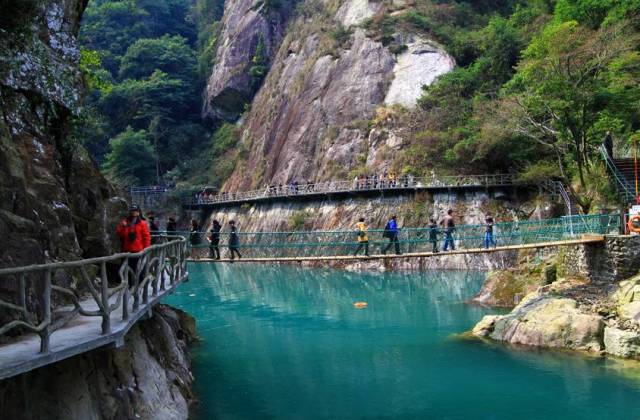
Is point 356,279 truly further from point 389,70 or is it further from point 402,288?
point 389,70

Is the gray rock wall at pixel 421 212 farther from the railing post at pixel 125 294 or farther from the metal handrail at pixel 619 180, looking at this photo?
the railing post at pixel 125 294

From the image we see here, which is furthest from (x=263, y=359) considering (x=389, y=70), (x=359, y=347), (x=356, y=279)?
(x=389, y=70)

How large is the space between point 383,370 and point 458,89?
3063 cm

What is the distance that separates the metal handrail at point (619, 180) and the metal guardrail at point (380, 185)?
32.1 feet

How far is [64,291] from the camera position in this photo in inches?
223

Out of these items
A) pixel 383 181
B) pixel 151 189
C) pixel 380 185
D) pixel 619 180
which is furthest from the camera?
pixel 151 189

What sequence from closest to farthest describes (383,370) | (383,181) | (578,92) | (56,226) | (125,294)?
(125,294)
(56,226)
(383,370)
(578,92)
(383,181)

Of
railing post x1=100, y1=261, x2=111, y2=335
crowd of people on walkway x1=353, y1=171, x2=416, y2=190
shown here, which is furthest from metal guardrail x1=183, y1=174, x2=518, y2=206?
railing post x1=100, y1=261, x2=111, y2=335

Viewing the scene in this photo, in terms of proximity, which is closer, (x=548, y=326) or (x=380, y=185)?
(x=548, y=326)

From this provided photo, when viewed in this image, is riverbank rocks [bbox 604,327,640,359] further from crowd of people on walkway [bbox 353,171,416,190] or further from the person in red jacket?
crowd of people on walkway [bbox 353,171,416,190]

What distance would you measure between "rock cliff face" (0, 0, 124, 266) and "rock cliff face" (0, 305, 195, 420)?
4.80 ft

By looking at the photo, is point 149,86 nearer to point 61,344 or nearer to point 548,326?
point 548,326

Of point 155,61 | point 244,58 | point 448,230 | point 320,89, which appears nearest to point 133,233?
point 448,230

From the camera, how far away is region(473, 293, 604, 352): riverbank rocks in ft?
48.0
